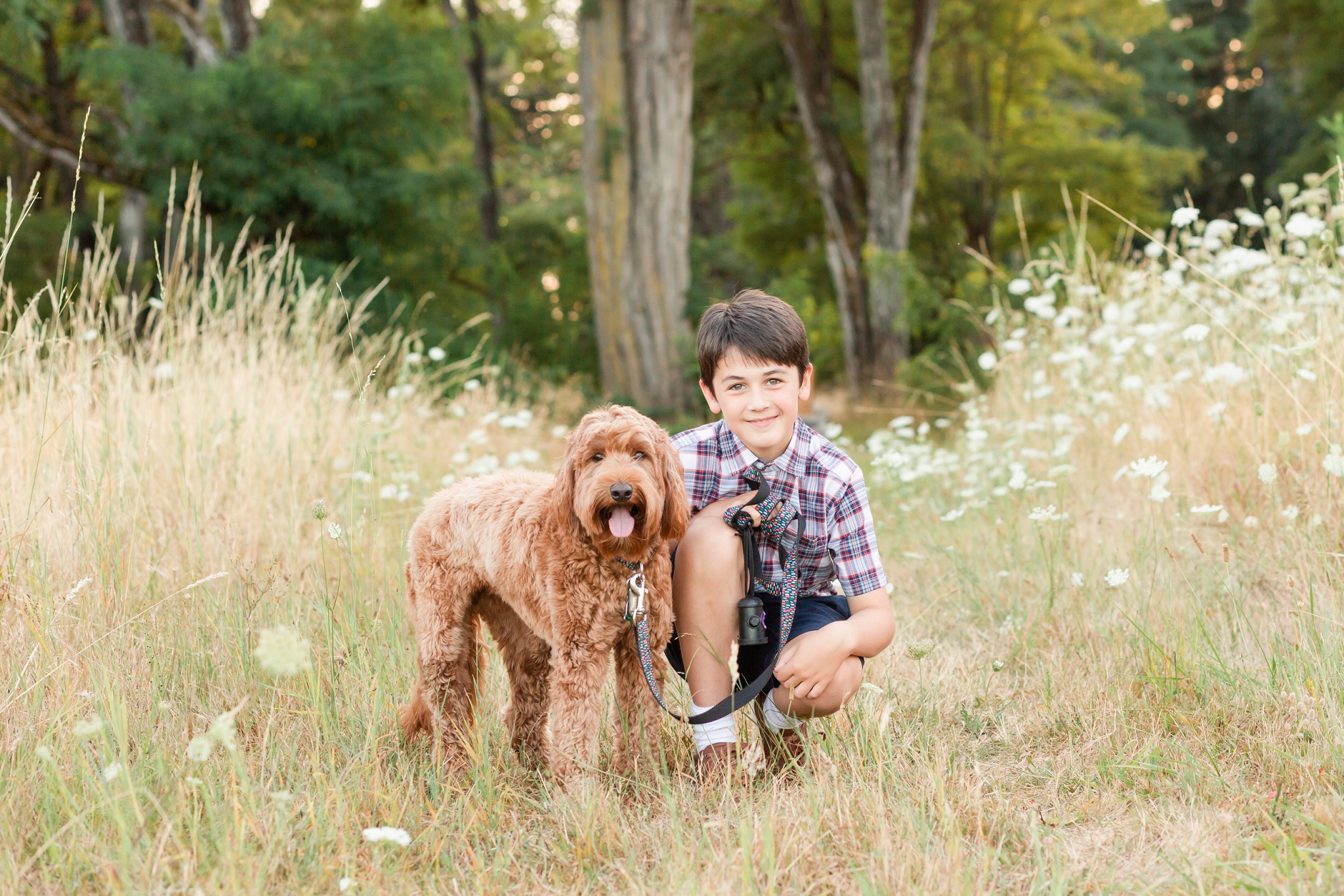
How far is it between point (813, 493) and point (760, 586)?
1.01 ft

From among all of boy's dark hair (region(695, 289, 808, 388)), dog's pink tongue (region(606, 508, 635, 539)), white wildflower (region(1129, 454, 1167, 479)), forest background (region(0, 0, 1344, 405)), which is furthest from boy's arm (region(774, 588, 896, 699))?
forest background (region(0, 0, 1344, 405))

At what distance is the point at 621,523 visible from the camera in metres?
2.39

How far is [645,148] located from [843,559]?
794cm

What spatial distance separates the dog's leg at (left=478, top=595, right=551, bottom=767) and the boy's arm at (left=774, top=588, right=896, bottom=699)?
76 centimetres

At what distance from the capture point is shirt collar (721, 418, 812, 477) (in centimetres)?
284

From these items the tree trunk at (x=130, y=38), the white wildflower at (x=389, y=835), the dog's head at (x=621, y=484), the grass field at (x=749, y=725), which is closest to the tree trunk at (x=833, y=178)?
the grass field at (x=749, y=725)

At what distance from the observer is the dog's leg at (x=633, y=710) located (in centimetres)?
266

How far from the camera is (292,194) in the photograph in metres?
9.82

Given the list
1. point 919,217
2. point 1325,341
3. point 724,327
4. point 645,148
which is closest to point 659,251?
point 645,148

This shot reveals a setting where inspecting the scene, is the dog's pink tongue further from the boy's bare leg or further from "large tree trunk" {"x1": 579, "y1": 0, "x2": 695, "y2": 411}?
"large tree trunk" {"x1": 579, "y1": 0, "x2": 695, "y2": 411}

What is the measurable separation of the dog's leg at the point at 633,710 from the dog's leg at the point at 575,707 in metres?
0.14

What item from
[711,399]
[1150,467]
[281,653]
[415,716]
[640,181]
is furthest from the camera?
[640,181]

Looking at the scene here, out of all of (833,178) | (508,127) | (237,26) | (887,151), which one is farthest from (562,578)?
(508,127)

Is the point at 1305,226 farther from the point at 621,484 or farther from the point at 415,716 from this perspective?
the point at 415,716
